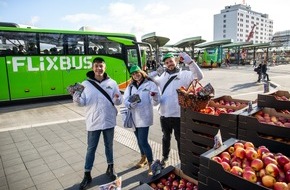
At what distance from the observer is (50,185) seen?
158 inches

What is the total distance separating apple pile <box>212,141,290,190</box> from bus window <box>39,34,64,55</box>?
35.8 ft

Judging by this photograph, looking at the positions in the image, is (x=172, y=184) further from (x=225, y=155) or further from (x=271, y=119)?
(x=271, y=119)

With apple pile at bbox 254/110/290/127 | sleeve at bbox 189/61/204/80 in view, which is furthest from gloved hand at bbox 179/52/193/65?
apple pile at bbox 254/110/290/127

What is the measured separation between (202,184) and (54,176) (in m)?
3.16

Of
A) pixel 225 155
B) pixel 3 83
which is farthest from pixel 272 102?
pixel 3 83

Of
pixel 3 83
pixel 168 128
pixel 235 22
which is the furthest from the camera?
pixel 235 22

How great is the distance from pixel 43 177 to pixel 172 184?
278cm

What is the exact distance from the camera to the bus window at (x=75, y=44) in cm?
1186

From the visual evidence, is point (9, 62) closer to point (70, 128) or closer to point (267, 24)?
point (70, 128)

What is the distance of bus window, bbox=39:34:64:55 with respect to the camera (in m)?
11.2

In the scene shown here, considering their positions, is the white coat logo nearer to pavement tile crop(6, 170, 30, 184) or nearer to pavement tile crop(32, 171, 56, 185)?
pavement tile crop(6, 170, 30, 184)

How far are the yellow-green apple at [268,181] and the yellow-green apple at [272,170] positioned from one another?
0.12 ft

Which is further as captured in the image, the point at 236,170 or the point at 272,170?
the point at 236,170

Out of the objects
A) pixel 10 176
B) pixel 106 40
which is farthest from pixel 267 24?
pixel 10 176
